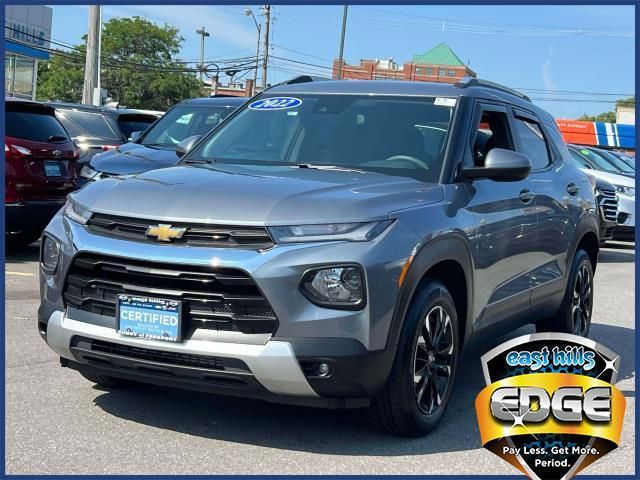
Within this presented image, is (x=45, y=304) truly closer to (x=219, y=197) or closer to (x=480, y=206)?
(x=219, y=197)

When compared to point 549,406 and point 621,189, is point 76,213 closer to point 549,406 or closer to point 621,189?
point 549,406

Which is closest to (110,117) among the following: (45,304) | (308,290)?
(45,304)

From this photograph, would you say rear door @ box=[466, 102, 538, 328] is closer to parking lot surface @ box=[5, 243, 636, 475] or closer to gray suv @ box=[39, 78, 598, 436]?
gray suv @ box=[39, 78, 598, 436]

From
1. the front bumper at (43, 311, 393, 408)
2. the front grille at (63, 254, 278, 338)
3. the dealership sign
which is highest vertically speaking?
the dealership sign

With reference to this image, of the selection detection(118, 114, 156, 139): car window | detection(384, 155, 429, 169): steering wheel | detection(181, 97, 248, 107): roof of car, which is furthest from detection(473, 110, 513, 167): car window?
detection(118, 114, 156, 139): car window

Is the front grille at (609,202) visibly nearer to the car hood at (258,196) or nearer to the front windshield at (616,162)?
the front windshield at (616,162)

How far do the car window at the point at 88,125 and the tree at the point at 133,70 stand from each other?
64145 mm

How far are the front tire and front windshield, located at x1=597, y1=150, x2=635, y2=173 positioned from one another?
40.5ft

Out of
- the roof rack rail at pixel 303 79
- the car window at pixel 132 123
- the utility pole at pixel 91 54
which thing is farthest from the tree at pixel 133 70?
the roof rack rail at pixel 303 79

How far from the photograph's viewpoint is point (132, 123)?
14.0 m

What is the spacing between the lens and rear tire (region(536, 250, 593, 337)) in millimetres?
6684

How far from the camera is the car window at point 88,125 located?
12922 mm

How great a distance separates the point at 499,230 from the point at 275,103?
1671mm

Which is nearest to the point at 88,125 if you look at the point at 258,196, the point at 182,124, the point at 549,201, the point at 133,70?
the point at 182,124
